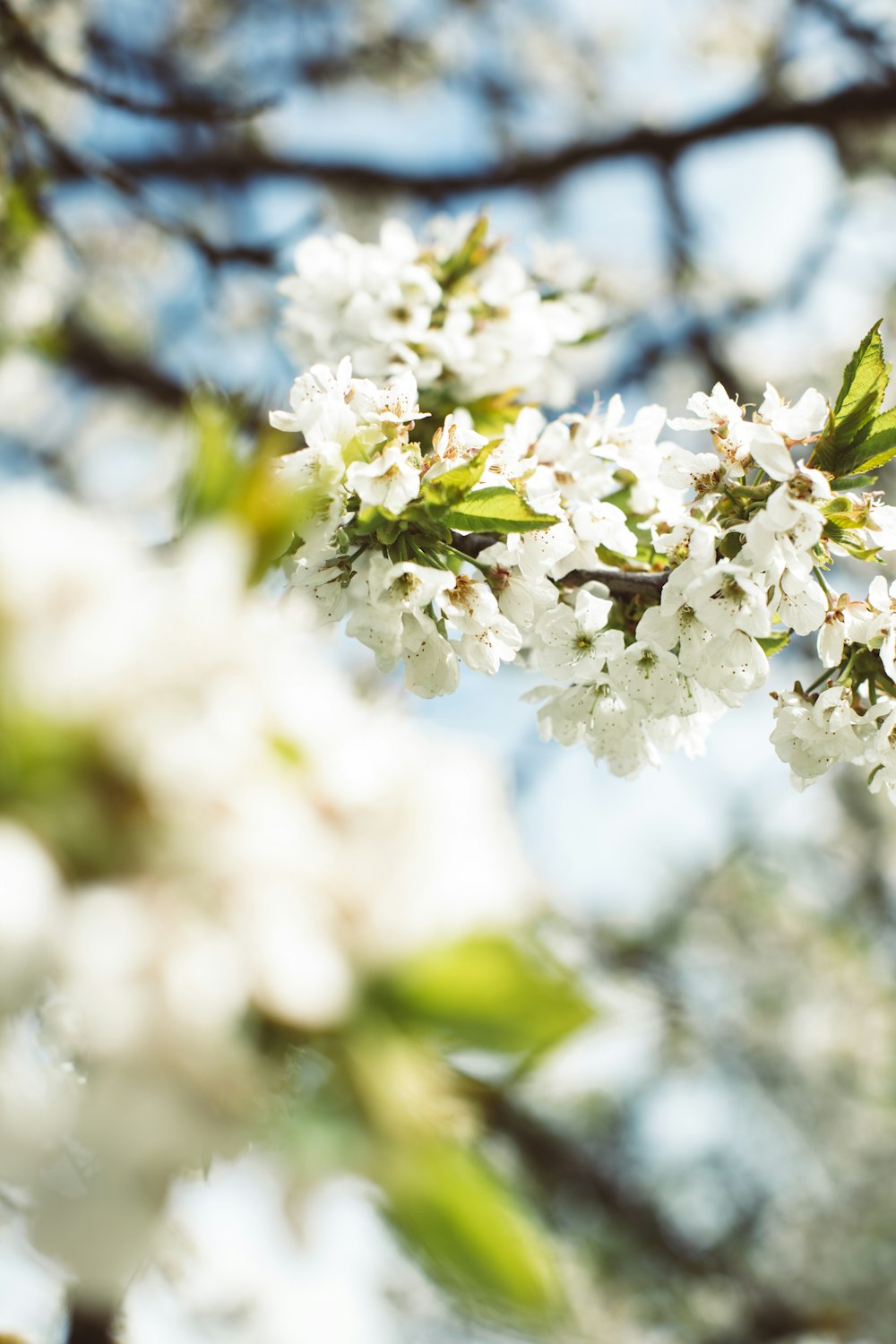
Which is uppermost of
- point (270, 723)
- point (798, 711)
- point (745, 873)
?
point (270, 723)

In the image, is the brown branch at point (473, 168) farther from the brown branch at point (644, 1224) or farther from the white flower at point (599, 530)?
the brown branch at point (644, 1224)

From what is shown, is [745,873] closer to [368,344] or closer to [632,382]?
[632,382]

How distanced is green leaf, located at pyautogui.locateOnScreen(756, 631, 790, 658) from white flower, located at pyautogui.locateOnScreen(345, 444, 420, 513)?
477 millimetres

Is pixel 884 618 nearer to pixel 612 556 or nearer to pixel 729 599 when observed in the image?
pixel 729 599

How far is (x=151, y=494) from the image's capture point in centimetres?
758

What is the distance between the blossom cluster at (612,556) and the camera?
41.7 inches

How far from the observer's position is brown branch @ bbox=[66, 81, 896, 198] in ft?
12.9

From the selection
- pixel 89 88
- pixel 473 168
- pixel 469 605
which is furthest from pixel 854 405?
pixel 473 168

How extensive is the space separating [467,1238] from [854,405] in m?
1.01

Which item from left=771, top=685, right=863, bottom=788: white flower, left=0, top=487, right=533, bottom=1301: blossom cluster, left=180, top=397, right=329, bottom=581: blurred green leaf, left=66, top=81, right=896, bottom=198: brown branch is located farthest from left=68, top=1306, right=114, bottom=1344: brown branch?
left=66, top=81, right=896, bottom=198: brown branch

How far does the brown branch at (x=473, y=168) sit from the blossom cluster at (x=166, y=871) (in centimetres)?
417

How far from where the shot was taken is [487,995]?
47 centimetres

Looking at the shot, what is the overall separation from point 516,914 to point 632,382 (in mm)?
4958

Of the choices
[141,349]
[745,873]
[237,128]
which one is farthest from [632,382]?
[745,873]
